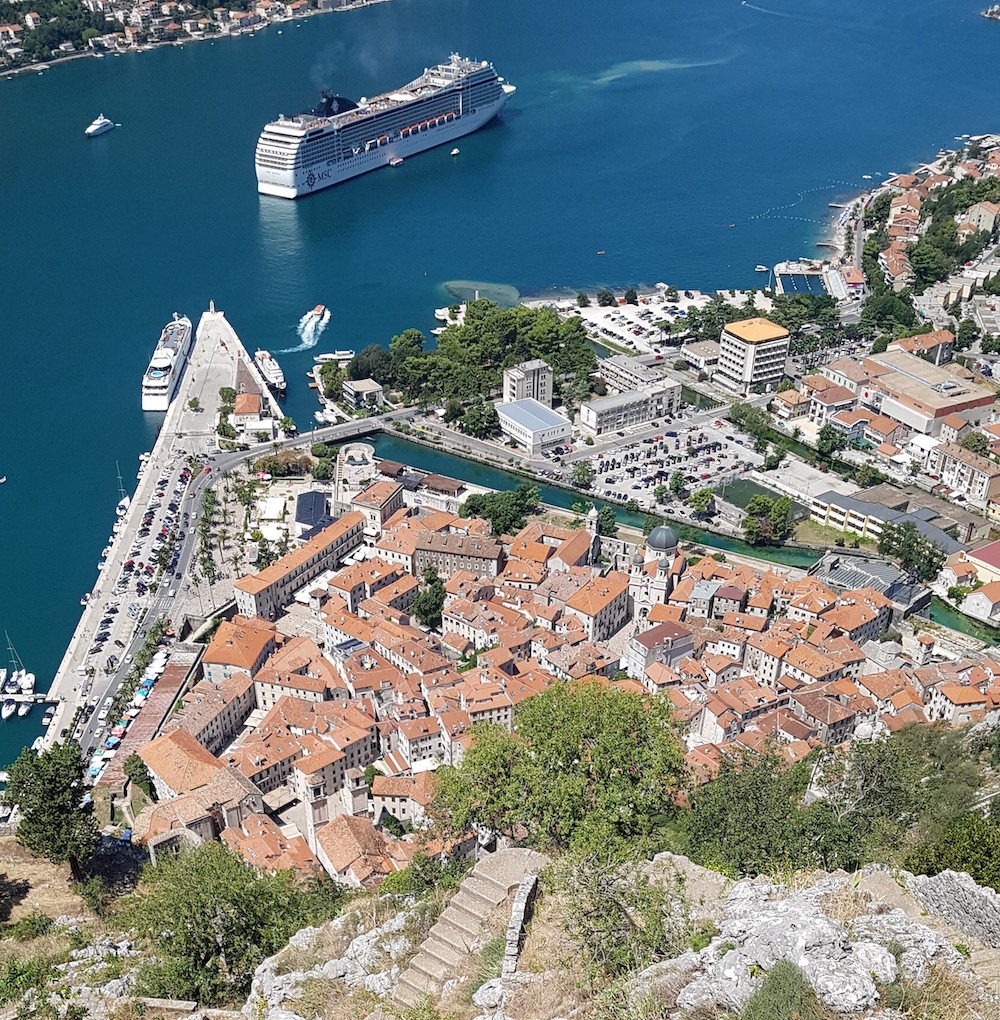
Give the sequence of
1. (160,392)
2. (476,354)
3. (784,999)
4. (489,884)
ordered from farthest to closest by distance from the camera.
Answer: (476,354) < (160,392) < (489,884) < (784,999)

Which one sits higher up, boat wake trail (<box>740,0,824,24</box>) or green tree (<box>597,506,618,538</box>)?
boat wake trail (<box>740,0,824,24</box>)

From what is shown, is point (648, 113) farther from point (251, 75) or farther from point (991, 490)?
point (991, 490)

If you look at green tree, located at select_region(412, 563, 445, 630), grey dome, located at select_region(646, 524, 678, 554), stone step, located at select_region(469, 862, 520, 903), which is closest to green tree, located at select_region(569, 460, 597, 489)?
→ grey dome, located at select_region(646, 524, 678, 554)

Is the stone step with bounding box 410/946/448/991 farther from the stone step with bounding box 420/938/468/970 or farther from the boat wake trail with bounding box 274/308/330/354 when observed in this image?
the boat wake trail with bounding box 274/308/330/354

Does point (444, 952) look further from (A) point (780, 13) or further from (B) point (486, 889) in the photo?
(A) point (780, 13)

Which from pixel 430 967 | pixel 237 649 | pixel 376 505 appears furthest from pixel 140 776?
pixel 430 967
